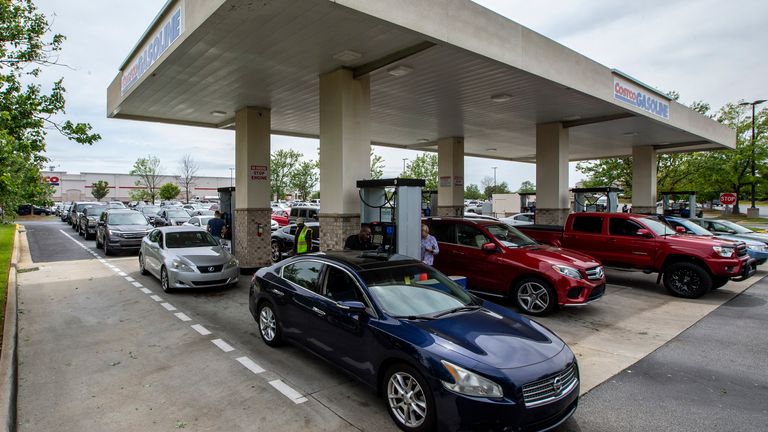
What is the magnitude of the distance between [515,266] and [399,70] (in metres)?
4.81

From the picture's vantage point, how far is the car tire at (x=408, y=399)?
3586 mm

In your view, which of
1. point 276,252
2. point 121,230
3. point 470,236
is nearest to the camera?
point 470,236

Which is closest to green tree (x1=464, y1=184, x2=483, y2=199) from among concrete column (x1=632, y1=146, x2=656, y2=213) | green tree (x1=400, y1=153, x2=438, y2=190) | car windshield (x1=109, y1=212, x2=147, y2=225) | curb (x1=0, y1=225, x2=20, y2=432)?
green tree (x1=400, y1=153, x2=438, y2=190)

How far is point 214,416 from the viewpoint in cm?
417

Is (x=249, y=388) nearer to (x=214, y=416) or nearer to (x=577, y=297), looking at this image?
(x=214, y=416)

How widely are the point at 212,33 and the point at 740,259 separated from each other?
37.5 feet

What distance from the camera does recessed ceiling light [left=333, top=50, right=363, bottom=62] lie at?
8380 millimetres

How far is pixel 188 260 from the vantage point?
377 inches

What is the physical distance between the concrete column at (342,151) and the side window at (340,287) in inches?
164

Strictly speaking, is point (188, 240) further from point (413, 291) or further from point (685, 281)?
point (685, 281)

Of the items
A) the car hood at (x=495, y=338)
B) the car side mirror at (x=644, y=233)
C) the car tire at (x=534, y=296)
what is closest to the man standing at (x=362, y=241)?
the car tire at (x=534, y=296)

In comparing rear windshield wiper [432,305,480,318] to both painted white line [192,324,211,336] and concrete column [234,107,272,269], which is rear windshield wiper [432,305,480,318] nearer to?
painted white line [192,324,211,336]

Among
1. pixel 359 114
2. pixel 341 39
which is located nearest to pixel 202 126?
pixel 359 114

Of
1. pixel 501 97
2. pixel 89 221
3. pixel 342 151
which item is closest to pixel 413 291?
pixel 342 151
